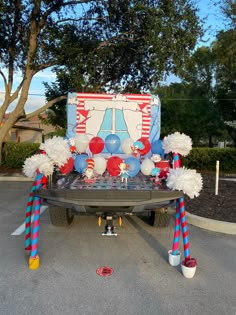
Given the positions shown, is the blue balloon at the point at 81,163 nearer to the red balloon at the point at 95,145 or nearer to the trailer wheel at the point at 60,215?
the red balloon at the point at 95,145

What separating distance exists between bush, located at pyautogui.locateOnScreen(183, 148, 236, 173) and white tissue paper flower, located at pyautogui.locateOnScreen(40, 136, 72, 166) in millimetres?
13029

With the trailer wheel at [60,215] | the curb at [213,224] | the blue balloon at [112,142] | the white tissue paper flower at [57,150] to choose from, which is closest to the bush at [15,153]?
the trailer wheel at [60,215]

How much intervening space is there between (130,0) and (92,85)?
3941mm

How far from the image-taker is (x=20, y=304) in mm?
3299

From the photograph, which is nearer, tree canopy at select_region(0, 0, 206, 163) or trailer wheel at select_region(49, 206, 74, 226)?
trailer wheel at select_region(49, 206, 74, 226)

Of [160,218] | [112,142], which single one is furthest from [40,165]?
[160,218]

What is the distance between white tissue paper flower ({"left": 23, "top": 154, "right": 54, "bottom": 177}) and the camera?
4.23 m

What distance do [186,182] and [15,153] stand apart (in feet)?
44.5

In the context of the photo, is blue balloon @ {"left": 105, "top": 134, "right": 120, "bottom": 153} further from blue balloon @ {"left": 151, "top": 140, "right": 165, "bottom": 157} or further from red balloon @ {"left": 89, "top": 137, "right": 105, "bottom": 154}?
blue balloon @ {"left": 151, "top": 140, "right": 165, "bottom": 157}

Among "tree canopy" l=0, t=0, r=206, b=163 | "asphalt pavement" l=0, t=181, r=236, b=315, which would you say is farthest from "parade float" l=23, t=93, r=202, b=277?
"tree canopy" l=0, t=0, r=206, b=163

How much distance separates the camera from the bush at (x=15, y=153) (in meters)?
16.2

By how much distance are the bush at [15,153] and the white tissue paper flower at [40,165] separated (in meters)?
12.1

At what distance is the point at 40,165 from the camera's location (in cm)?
424

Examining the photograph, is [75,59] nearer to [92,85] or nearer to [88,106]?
[92,85]
